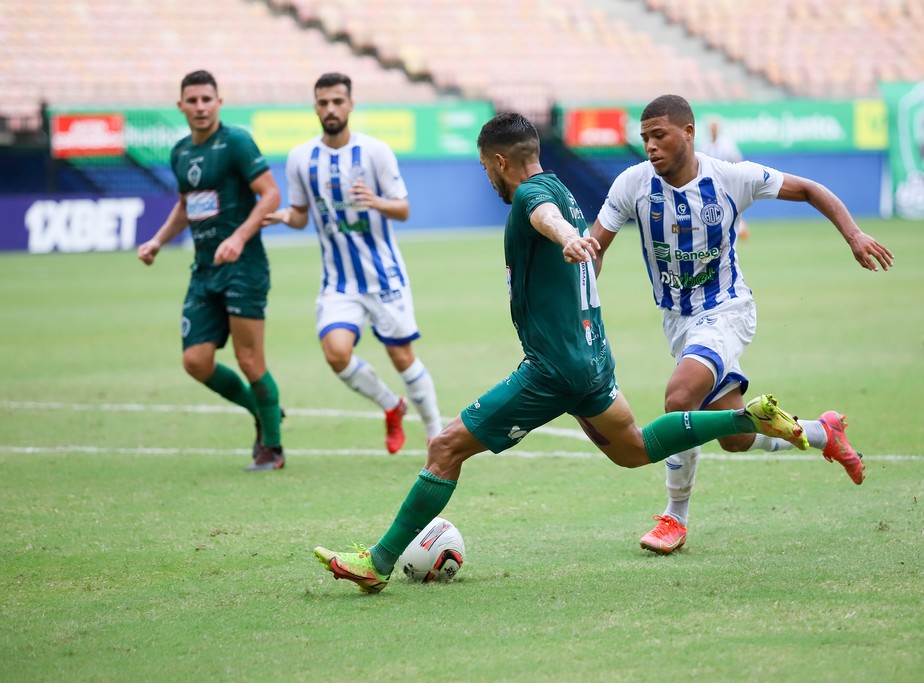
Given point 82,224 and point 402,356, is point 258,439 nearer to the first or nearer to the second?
point 402,356

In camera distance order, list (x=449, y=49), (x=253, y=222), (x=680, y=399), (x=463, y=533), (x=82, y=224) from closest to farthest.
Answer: (x=680, y=399), (x=463, y=533), (x=253, y=222), (x=82, y=224), (x=449, y=49)

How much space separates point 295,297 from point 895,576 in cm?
1354

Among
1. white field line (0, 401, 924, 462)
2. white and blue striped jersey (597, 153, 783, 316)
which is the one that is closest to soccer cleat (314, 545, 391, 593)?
white and blue striped jersey (597, 153, 783, 316)

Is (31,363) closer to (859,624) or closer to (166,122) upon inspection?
(859,624)

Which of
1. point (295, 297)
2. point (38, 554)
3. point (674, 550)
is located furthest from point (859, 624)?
point (295, 297)

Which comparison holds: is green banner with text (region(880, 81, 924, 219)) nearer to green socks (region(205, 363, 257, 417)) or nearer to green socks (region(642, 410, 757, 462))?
green socks (region(205, 363, 257, 417))

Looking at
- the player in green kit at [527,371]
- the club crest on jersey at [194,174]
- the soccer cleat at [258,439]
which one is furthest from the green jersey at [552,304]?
the club crest on jersey at [194,174]

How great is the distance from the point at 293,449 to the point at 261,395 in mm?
662

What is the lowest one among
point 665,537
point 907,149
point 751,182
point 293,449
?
point 907,149

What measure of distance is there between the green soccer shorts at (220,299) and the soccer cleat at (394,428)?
105 centimetres

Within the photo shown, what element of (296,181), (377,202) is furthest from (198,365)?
(377,202)

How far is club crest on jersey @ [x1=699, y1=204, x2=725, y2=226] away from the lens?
19.2 feet

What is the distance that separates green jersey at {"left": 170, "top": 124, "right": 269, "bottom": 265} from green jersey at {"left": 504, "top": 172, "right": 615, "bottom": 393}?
11.1ft

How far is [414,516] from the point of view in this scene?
199 inches
